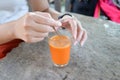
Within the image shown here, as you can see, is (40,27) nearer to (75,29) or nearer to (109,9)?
(75,29)

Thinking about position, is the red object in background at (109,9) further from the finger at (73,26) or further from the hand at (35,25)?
the hand at (35,25)

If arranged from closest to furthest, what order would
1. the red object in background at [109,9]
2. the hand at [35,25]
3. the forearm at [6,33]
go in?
the hand at [35,25], the forearm at [6,33], the red object in background at [109,9]

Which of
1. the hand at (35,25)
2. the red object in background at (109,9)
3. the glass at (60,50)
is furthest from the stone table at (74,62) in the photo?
the red object in background at (109,9)

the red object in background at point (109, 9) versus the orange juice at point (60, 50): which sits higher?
the orange juice at point (60, 50)

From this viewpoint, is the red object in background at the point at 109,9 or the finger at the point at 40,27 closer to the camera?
the finger at the point at 40,27

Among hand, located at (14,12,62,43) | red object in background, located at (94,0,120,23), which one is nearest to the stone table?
hand, located at (14,12,62,43)

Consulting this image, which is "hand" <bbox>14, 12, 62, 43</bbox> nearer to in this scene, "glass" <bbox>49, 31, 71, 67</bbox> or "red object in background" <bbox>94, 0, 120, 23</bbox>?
"glass" <bbox>49, 31, 71, 67</bbox>

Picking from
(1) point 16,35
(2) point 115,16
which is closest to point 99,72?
(1) point 16,35

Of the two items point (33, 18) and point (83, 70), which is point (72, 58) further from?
point (33, 18)
